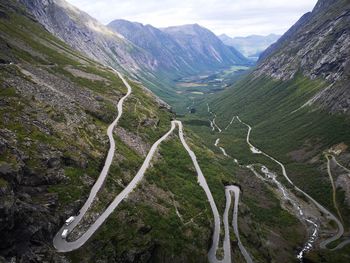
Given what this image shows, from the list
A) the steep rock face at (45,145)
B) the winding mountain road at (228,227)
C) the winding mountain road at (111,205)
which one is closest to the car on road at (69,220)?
the winding mountain road at (111,205)

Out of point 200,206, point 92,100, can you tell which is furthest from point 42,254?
point 92,100

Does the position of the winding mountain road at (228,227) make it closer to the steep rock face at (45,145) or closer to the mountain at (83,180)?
the mountain at (83,180)

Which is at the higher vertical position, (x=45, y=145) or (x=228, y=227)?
(x=45, y=145)

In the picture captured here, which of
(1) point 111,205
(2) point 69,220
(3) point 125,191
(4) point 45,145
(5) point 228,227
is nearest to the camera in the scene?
(2) point 69,220

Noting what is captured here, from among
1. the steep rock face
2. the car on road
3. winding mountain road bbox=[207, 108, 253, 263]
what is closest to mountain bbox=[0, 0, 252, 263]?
the steep rock face

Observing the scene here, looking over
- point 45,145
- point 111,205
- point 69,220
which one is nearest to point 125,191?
point 111,205

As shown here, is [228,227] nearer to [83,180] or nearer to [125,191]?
[125,191]

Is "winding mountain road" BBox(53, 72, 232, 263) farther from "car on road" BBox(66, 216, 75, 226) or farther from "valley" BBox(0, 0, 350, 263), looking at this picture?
"car on road" BBox(66, 216, 75, 226)

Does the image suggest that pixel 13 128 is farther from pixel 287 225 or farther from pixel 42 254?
pixel 287 225

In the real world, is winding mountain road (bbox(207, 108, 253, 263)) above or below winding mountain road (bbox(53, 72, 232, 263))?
below

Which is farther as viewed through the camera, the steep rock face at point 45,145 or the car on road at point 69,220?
the car on road at point 69,220

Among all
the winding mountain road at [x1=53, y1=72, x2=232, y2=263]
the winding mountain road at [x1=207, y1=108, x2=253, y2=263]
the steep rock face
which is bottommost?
the winding mountain road at [x1=207, y1=108, x2=253, y2=263]
